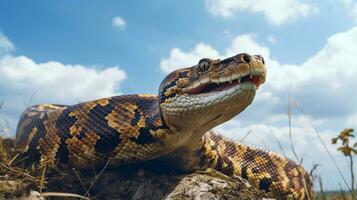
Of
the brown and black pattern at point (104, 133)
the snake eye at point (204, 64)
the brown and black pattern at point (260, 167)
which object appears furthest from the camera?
the brown and black pattern at point (260, 167)

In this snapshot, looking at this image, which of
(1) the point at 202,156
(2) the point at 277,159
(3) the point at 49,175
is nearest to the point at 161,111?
(1) the point at 202,156

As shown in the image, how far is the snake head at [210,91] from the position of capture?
5.26 meters

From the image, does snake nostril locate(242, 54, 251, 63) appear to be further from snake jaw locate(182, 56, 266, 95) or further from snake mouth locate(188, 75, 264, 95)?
snake mouth locate(188, 75, 264, 95)

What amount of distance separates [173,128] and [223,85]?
3.54 feet

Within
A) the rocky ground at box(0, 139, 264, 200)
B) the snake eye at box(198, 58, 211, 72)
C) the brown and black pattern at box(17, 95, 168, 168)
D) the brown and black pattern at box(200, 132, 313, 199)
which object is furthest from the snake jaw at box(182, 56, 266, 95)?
the brown and black pattern at box(200, 132, 313, 199)

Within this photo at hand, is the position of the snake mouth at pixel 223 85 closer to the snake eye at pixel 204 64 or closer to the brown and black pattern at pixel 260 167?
the snake eye at pixel 204 64

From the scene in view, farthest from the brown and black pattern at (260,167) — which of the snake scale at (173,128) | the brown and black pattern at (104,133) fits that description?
the brown and black pattern at (104,133)

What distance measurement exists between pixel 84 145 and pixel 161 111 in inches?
60.9

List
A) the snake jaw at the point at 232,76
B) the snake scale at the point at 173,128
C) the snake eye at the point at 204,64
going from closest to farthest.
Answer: the snake jaw at the point at 232,76, the snake scale at the point at 173,128, the snake eye at the point at 204,64

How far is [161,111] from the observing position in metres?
6.27

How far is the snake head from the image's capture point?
526cm

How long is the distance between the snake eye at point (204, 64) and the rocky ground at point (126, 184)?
64.7 inches

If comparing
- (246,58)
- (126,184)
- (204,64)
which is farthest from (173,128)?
(246,58)

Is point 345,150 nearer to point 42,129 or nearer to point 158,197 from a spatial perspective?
point 158,197
